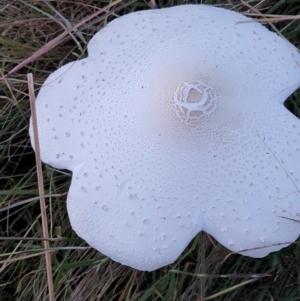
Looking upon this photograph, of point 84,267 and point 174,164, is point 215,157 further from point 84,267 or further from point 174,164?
point 84,267

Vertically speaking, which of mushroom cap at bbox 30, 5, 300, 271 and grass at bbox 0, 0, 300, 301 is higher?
mushroom cap at bbox 30, 5, 300, 271

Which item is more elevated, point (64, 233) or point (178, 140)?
point (178, 140)

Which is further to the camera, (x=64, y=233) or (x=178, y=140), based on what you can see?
(x=64, y=233)

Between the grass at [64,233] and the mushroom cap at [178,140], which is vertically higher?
the mushroom cap at [178,140]

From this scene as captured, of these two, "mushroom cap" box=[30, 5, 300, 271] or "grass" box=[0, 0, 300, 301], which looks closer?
"mushroom cap" box=[30, 5, 300, 271]

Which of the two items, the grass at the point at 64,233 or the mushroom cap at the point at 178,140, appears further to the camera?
the grass at the point at 64,233
